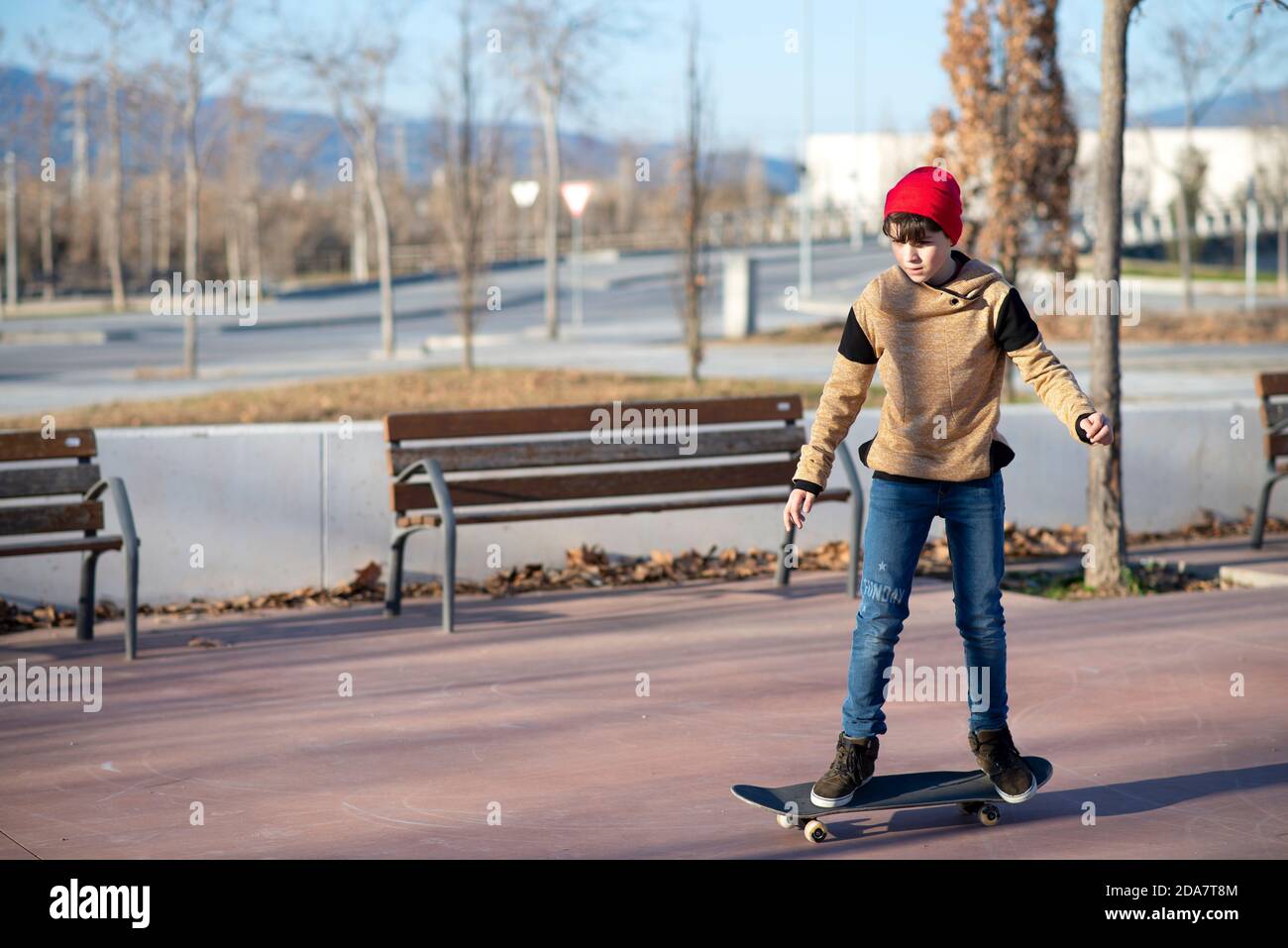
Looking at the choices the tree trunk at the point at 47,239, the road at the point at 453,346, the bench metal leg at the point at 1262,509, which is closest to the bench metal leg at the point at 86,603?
the bench metal leg at the point at 1262,509

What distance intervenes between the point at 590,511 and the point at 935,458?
361 cm

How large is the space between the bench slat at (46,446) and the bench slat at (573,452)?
1422 millimetres

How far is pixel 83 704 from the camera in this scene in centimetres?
591

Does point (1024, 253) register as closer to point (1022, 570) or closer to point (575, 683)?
point (1022, 570)

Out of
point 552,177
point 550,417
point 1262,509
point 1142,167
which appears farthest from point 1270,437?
point 1142,167

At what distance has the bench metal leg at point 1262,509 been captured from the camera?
29.7ft

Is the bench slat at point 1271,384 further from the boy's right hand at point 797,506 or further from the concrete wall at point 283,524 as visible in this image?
the boy's right hand at point 797,506

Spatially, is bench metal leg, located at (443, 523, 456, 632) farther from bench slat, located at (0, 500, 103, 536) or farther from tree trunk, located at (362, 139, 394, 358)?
tree trunk, located at (362, 139, 394, 358)

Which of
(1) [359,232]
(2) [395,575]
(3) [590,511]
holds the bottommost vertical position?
(2) [395,575]

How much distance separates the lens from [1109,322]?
7.93 metres

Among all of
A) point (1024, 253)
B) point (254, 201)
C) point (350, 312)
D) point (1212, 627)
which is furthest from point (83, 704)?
point (254, 201)

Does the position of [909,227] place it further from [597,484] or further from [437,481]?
[597,484]

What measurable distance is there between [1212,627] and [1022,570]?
1.55m

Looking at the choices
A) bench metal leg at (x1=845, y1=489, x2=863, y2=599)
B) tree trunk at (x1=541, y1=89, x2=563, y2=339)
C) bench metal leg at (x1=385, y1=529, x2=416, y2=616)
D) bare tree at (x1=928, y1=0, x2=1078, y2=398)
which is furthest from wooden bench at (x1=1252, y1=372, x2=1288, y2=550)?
tree trunk at (x1=541, y1=89, x2=563, y2=339)
